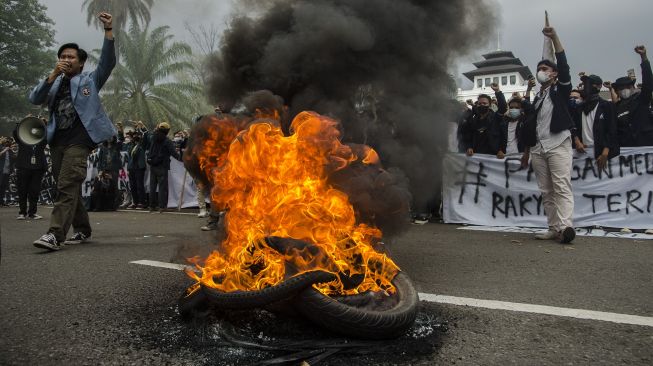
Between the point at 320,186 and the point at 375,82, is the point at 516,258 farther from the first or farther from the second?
the point at 320,186

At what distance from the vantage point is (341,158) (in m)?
2.87

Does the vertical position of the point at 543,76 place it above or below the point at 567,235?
above

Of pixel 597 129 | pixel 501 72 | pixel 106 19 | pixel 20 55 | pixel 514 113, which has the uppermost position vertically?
pixel 501 72

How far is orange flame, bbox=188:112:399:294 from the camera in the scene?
2.48m

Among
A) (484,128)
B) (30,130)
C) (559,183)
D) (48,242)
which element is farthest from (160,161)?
(559,183)

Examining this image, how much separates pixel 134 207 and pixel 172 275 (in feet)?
29.9

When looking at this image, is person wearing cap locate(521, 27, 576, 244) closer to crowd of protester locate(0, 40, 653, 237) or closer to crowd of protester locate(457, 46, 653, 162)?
crowd of protester locate(0, 40, 653, 237)

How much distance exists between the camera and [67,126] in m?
5.17

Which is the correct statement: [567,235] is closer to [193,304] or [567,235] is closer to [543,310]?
[543,310]

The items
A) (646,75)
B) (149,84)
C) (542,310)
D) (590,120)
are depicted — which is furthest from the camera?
(149,84)

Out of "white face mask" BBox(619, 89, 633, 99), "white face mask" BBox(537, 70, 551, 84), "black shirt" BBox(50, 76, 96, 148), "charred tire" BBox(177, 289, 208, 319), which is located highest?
"white face mask" BBox(619, 89, 633, 99)

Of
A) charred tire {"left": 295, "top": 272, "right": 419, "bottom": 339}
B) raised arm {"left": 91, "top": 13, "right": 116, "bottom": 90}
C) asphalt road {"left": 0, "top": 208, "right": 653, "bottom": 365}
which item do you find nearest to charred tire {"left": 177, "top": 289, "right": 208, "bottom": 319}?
asphalt road {"left": 0, "top": 208, "right": 653, "bottom": 365}

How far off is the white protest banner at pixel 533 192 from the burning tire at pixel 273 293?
581cm

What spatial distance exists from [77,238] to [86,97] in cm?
164
